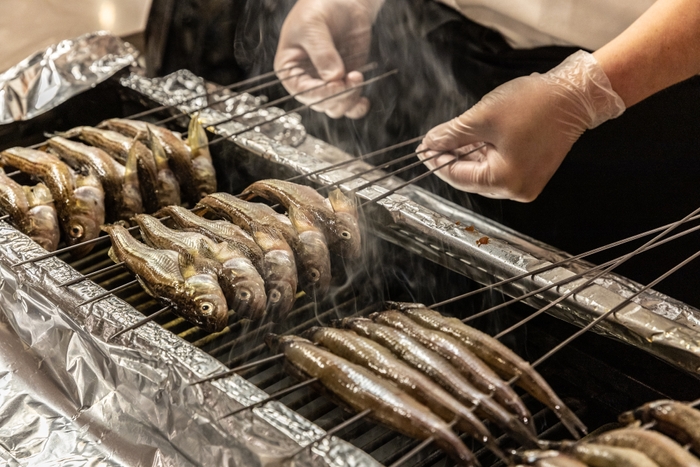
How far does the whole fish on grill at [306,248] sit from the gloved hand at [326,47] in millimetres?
1303

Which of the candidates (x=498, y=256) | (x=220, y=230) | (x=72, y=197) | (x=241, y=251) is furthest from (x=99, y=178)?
(x=498, y=256)

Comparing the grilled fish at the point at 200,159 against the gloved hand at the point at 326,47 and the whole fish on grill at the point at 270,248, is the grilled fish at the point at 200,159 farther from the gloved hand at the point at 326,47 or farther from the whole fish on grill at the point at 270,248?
the gloved hand at the point at 326,47

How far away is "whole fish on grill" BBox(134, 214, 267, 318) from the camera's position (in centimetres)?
248

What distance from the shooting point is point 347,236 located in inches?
111

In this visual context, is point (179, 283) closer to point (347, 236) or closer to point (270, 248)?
point (270, 248)

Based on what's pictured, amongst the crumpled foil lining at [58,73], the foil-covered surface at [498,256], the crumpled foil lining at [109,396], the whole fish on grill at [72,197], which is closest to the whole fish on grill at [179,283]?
the crumpled foil lining at [109,396]

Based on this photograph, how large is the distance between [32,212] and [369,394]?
174 cm

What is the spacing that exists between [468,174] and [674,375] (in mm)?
1104

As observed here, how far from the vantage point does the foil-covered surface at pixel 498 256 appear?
235 cm

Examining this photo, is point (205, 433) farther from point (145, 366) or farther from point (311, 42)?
point (311, 42)

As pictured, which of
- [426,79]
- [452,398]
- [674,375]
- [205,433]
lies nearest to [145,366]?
[205,433]

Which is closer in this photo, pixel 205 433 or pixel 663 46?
pixel 205 433

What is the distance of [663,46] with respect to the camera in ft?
8.90

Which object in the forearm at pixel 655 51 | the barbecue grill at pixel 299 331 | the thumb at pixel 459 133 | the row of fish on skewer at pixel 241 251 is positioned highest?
the forearm at pixel 655 51
